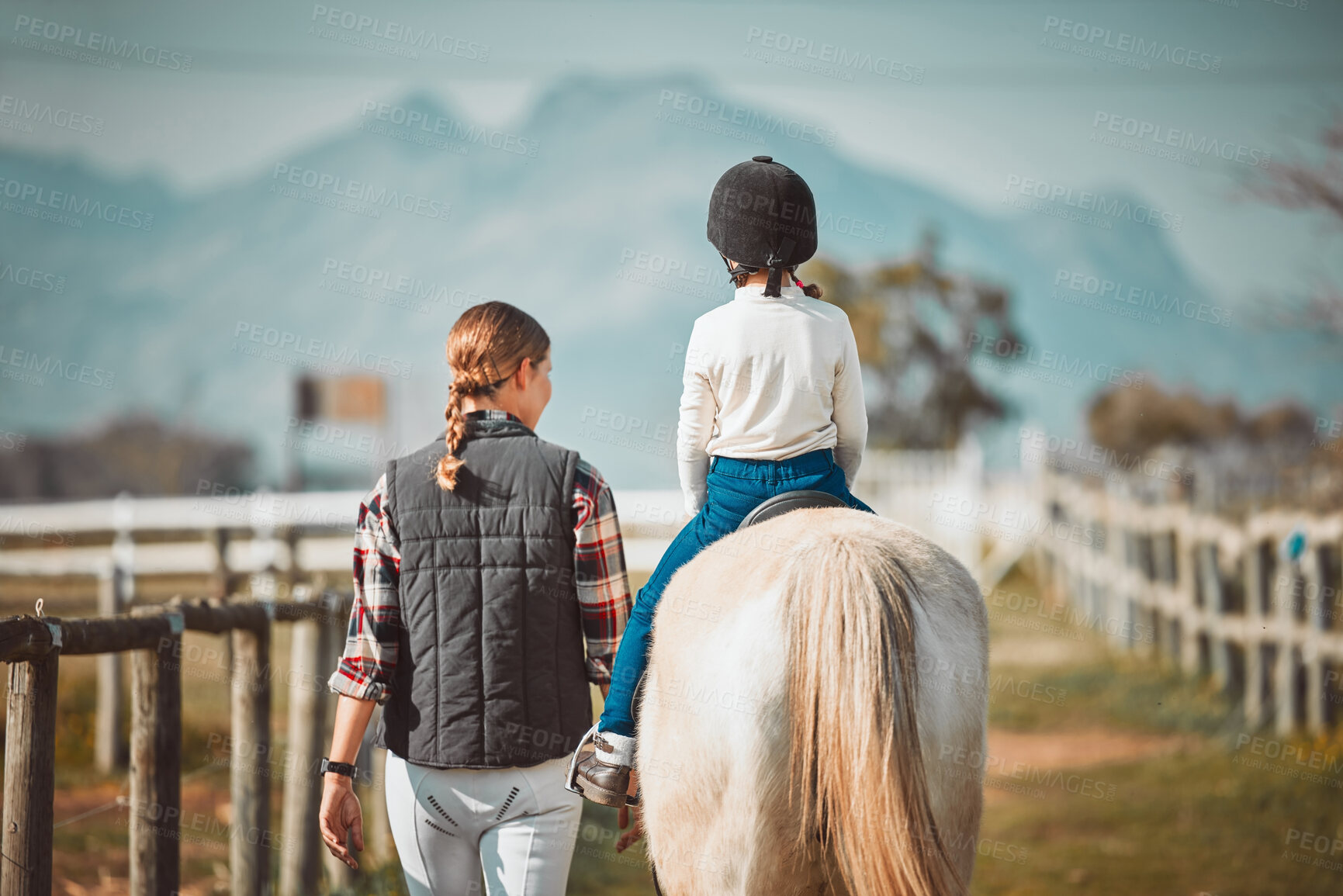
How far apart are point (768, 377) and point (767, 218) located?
44 cm

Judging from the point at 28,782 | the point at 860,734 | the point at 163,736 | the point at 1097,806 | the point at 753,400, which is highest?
the point at 753,400

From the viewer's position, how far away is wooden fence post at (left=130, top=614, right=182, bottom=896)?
3445 millimetres

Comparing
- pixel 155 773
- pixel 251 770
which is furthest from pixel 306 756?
pixel 155 773

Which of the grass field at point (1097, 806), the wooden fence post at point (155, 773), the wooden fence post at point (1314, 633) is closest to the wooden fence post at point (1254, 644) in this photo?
the grass field at point (1097, 806)

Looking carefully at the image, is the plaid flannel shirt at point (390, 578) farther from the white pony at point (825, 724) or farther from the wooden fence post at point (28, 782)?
the wooden fence post at point (28, 782)

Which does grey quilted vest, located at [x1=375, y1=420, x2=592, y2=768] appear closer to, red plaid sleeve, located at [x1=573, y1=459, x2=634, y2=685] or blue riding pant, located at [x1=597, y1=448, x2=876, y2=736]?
red plaid sleeve, located at [x1=573, y1=459, x2=634, y2=685]

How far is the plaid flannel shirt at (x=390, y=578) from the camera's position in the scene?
98.0 inches

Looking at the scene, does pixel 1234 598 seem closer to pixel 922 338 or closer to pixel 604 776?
pixel 604 776

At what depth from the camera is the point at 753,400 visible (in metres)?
2.48

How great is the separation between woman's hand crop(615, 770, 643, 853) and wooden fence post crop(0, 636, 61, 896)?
5.24ft

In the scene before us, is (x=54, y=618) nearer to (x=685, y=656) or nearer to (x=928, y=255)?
(x=685, y=656)

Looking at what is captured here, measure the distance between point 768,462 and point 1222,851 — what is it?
466 cm

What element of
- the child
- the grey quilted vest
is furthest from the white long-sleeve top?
the grey quilted vest

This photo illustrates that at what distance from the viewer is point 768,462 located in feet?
8.23
